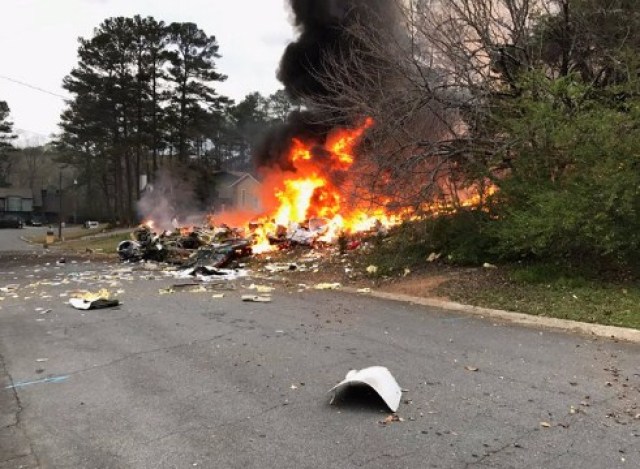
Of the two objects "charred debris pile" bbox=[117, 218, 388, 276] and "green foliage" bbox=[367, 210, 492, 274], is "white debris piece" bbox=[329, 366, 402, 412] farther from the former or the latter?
"charred debris pile" bbox=[117, 218, 388, 276]

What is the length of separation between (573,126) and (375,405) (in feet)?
23.2

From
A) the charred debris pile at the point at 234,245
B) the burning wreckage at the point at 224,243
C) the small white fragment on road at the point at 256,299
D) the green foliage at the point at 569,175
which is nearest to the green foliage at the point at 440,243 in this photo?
the green foliage at the point at 569,175

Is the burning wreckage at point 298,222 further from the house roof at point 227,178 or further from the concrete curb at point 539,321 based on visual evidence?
the house roof at point 227,178

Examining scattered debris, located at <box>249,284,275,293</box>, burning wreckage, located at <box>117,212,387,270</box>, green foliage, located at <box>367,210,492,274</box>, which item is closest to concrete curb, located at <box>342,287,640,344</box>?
green foliage, located at <box>367,210,492,274</box>

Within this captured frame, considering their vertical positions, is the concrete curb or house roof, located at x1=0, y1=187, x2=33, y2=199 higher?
house roof, located at x1=0, y1=187, x2=33, y2=199

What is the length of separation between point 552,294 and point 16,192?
8734 centimetres

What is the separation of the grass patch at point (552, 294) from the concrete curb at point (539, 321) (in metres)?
0.21

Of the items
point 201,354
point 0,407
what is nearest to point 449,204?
point 201,354

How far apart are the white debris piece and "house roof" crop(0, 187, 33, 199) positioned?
88160 millimetres

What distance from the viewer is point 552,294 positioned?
9.22 meters

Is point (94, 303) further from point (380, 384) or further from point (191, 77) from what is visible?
point (191, 77)

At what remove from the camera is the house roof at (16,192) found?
266 ft

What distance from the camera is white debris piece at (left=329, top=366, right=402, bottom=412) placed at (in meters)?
4.55

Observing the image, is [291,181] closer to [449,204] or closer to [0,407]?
[449,204]
